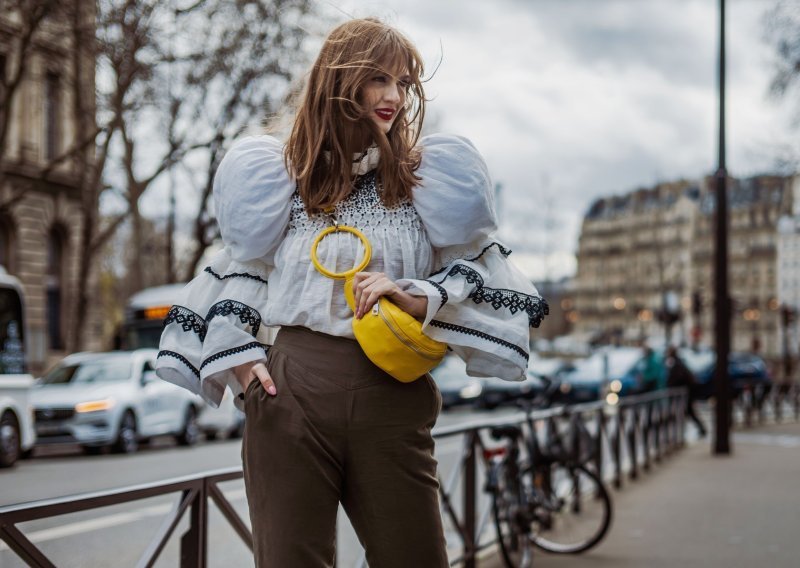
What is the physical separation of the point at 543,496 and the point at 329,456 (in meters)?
5.09

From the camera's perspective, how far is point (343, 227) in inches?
102

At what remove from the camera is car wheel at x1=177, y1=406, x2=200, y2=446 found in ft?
64.8

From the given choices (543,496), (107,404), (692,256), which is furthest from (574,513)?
(692,256)

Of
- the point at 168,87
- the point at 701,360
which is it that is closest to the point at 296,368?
the point at 168,87

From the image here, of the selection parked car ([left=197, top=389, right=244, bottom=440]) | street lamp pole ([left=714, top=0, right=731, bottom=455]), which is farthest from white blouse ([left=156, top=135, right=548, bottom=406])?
parked car ([left=197, top=389, right=244, bottom=440])

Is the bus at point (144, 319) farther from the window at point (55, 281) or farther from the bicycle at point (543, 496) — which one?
the bicycle at point (543, 496)

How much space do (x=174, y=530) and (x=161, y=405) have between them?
1574cm

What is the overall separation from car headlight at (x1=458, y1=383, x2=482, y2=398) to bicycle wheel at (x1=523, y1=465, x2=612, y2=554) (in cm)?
2345

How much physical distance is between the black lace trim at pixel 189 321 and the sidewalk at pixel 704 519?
4644mm

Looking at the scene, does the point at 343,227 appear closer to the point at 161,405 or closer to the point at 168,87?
the point at 161,405

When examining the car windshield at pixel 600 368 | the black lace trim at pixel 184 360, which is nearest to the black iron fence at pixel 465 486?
the black lace trim at pixel 184 360

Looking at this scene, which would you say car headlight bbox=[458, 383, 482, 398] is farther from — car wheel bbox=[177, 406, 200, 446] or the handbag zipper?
the handbag zipper

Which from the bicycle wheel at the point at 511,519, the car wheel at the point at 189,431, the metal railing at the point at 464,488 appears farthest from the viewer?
the car wheel at the point at 189,431

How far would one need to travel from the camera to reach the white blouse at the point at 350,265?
8.39 ft
